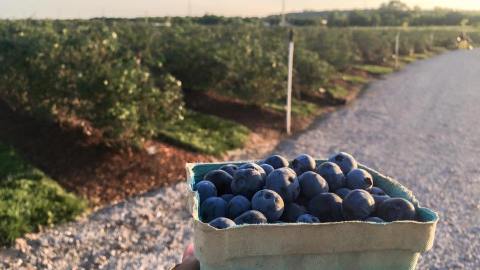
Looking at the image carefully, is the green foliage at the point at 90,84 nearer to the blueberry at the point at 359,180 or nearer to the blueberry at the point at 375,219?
the blueberry at the point at 359,180

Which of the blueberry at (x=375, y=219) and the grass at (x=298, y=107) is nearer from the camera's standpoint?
the blueberry at (x=375, y=219)

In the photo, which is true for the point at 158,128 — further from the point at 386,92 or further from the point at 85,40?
the point at 386,92

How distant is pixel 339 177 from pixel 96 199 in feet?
15.0

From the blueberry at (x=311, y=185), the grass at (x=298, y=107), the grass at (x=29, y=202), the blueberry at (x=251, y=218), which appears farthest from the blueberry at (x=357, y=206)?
the grass at (x=298, y=107)

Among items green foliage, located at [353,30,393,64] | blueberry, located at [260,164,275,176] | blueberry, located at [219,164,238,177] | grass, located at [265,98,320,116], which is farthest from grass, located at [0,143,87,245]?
green foliage, located at [353,30,393,64]

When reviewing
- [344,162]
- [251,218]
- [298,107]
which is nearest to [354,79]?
[298,107]

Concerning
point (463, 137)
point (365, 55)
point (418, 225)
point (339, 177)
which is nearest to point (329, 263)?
point (418, 225)

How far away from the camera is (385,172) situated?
7637 millimetres

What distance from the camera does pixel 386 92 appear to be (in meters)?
16.6

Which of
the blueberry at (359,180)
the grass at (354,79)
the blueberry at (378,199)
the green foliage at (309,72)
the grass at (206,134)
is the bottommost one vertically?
the grass at (354,79)

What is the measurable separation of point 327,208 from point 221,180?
0.34 meters

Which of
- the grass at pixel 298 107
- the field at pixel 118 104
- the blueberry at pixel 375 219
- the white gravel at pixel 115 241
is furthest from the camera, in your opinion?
the grass at pixel 298 107

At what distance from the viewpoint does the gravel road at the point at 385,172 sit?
4684 millimetres

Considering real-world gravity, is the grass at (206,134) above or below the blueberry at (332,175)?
below
